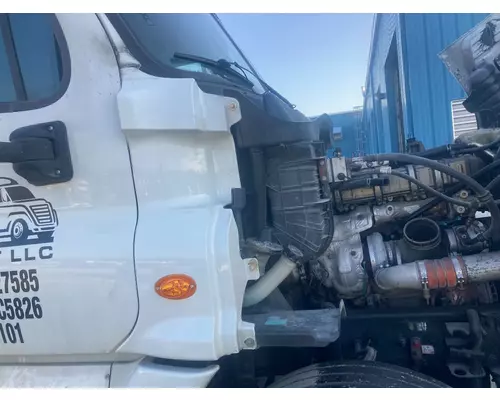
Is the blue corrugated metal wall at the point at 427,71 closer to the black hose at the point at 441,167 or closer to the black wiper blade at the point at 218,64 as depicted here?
the black hose at the point at 441,167

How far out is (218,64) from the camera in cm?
185

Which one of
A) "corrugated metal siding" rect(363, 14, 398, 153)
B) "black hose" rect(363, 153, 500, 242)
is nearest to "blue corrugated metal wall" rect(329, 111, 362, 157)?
"corrugated metal siding" rect(363, 14, 398, 153)

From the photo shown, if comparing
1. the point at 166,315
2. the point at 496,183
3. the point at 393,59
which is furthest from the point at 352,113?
the point at 166,315

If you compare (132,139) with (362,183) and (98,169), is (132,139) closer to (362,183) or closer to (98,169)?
(98,169)

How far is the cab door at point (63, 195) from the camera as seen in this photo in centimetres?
153

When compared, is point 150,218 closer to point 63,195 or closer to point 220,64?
point 63,195

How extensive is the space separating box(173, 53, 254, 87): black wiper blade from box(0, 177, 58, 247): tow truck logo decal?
0.72 m

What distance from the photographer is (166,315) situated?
1.51 m

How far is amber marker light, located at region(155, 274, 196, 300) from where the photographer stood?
4.87 feet

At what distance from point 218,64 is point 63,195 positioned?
31.0 inches

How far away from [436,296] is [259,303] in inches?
34.2

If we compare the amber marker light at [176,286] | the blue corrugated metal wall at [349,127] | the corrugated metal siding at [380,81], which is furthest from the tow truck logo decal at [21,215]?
the blue corrugated metal wall at [349,127]

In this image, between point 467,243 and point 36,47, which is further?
point 467,243

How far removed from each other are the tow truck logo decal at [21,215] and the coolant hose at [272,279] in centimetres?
74
